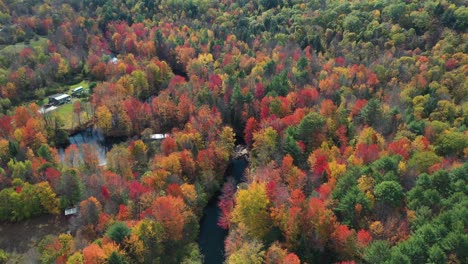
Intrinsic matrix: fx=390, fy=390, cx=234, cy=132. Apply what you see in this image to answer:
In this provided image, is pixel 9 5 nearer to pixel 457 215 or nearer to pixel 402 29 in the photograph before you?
pixel 402 29

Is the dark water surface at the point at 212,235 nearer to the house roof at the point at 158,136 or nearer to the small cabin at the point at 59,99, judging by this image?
the house roof at the point at 158,136

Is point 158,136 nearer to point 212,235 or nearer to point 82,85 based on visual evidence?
point 212,235

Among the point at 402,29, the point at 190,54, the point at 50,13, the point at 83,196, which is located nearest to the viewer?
the point at 83,196

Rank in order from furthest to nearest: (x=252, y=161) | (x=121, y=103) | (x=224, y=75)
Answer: (x=224, y=75)
(x=121, y=103)
(x=252, y=161)

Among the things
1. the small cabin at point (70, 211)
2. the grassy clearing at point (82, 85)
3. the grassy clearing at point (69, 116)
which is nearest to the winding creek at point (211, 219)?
the grassy clearing at point (69, 116)

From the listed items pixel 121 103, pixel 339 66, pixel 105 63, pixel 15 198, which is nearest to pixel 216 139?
pixel 121 103

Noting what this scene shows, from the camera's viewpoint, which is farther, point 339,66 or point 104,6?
point 104,6

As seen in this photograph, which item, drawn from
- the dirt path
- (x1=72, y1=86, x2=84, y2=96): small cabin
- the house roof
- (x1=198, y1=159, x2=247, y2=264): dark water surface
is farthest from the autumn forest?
(x1=72, y1=86, x2=84, y2=96): small cabin
